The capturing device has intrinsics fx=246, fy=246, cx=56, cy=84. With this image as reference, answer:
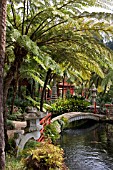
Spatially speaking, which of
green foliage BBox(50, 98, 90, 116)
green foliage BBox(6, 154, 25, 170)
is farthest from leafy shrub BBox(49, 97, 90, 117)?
green foliage BBox(6, 154, 25, 170)

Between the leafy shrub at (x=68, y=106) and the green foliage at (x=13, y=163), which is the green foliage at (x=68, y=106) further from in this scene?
the green foliage at (x=13, y=163)

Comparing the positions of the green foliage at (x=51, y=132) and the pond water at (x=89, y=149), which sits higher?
the green foliage at (x=51, y=132)

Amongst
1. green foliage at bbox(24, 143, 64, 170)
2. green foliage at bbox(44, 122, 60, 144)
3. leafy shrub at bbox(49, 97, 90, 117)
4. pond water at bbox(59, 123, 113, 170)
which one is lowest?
pond water at bbox(59, 123, 113, 170)

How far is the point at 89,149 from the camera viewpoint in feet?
28.8

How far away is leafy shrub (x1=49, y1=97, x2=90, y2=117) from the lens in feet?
49.0

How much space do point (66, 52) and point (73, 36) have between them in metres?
0.77

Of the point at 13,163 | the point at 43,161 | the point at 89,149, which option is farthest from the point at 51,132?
the point at 43,161

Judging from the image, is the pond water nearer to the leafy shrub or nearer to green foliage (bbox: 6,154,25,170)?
green foliage (bbox: 6,154,25,170)

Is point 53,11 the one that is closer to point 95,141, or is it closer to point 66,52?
point 66,52

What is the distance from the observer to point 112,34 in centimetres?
565

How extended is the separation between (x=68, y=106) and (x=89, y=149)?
7.12 m

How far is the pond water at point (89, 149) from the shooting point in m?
7.00

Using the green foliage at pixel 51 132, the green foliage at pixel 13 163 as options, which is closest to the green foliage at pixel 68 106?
the green foliage at pixel 51 132

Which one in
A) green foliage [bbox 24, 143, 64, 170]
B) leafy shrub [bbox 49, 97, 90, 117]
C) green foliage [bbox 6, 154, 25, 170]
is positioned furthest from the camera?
leafy shrub [bbox 49, 97, 90, 117]
